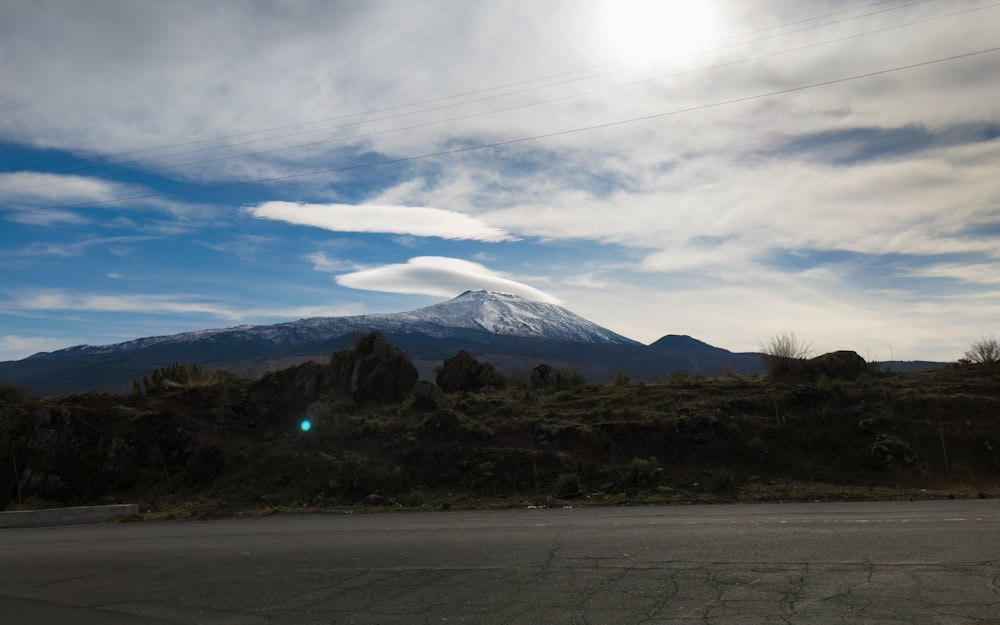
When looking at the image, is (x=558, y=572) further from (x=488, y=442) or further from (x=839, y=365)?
(x=839, y=365)

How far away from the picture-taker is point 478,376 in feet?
102

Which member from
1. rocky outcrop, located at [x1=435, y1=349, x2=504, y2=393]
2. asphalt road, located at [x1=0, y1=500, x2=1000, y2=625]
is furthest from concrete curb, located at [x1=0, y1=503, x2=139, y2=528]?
rocky outcrop, located at [x1=435, y1=349, x2=504, y2=393]

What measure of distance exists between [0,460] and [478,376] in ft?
Answer: 58.3

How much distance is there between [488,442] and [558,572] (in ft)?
43.3

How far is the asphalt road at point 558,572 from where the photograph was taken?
21.0ft

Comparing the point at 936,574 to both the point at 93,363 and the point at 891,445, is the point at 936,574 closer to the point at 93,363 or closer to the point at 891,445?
the point at 891,445

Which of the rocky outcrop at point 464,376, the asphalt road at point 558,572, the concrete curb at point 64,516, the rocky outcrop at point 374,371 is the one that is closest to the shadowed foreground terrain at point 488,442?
the rocky outcrop at point 374,371

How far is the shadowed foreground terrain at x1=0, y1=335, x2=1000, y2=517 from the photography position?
17906mm

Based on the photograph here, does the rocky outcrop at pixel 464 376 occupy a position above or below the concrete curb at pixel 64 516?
above

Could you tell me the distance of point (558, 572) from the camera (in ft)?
26.3

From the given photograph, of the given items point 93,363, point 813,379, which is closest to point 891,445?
point 813,379

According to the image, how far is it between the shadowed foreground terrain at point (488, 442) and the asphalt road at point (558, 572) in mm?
4787

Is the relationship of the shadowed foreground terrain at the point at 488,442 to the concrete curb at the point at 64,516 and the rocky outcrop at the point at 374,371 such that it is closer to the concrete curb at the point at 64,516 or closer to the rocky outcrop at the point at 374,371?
the rocky outcrop at the point at 374,371

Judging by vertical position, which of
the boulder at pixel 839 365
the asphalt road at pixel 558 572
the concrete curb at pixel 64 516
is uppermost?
the boulder at pixel 839 365
